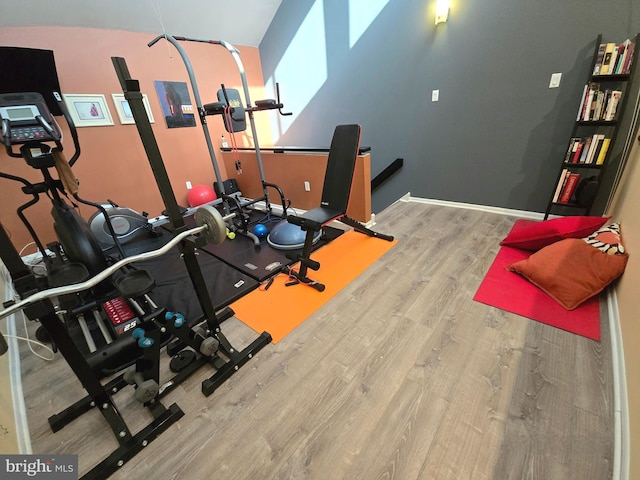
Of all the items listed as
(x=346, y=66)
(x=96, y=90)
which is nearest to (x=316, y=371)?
(x=346, y=66)

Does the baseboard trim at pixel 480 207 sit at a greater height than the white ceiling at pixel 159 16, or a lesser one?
lesser

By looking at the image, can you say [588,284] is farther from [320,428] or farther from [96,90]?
[96,90]

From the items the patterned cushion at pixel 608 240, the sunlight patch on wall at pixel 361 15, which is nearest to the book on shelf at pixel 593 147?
the patterned cushion at pixel 608 240

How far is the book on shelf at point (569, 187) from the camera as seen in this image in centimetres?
250

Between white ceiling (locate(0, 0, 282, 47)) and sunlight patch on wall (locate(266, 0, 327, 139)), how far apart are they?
2.02 ft

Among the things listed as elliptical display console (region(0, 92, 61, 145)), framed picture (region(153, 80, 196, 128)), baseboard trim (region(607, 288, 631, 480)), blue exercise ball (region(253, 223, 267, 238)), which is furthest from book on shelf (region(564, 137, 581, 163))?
framed picture (region(153, 80, 196, 128))

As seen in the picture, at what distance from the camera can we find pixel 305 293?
2.11 metres

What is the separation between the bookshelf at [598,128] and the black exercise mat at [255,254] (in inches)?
86.7

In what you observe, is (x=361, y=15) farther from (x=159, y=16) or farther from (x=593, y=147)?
(x=593, y=147)

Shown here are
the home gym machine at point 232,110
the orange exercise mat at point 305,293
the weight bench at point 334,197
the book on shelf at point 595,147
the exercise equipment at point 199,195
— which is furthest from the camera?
the exercise equipment at point 199,195

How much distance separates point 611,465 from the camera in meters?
1.00

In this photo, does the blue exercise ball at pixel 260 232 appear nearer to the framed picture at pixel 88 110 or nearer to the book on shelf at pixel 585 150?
the framed picture at pixel 88 110

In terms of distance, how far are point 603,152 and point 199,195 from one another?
464cm

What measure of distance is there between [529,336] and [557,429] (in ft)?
1.76
